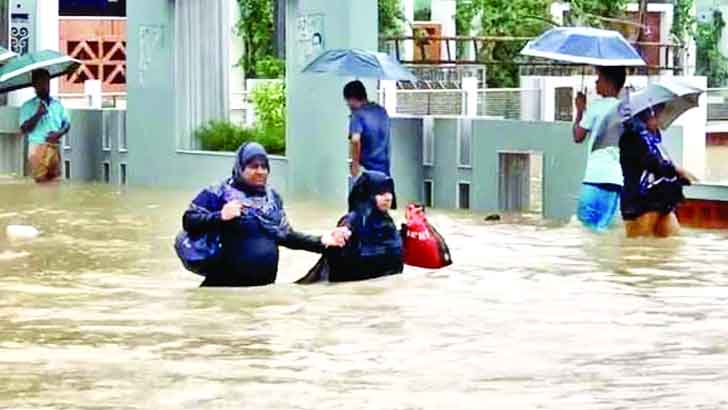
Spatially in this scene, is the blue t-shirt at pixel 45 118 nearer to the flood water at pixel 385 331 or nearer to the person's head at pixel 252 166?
the flood water at pixel 385 331

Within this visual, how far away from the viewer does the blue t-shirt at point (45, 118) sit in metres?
→ 25.8

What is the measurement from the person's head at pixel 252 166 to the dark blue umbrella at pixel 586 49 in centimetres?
534

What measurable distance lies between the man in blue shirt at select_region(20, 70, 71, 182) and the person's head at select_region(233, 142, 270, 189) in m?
13.2

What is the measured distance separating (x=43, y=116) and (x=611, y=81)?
10.6m

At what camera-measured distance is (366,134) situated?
18.9 m

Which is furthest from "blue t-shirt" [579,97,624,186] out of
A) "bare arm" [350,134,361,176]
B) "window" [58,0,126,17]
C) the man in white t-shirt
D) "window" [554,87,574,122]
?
"window" [58,0,126,17]

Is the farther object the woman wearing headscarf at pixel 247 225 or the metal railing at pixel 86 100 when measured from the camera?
the metal railing at pixel 86 100

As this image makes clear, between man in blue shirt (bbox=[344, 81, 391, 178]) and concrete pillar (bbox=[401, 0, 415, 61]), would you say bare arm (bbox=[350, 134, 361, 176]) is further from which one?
concrete pillar (bbox=[401, 0, 415, 61])

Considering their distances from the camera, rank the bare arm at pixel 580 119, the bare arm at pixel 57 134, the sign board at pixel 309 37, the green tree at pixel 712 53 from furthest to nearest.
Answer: the green tree at pixel 712 53 < the bare arm at pixel 57 134 < the sign board at pixel 309 37 < the bare arm at pixel 580 119

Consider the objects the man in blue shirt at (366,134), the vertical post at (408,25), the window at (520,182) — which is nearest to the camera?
the man in blue shirt at (366,134)

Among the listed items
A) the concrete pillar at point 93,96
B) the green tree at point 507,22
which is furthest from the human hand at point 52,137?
the green tree at point 507,22

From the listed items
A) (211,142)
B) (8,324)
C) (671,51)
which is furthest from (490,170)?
(671,51)

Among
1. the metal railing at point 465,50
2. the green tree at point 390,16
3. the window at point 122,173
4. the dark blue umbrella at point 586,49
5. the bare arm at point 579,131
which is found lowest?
the window at point 122,173

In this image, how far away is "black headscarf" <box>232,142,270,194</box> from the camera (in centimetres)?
1277
